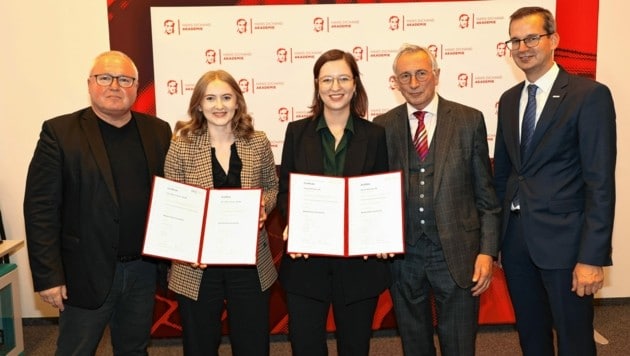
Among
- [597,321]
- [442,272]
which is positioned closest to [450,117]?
[442,272]

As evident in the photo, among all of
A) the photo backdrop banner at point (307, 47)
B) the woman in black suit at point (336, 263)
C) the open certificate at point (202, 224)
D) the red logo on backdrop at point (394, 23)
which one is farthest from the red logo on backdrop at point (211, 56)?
the open certificate at point (202, 224)

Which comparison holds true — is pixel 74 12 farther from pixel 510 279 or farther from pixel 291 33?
pixel 510 279

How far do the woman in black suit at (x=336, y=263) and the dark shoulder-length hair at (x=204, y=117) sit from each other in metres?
0.26

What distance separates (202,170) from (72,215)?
670 millimetres

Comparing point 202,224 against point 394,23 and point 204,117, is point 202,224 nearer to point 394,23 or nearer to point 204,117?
point 204,117

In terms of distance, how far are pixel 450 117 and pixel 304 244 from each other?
3.13 feet

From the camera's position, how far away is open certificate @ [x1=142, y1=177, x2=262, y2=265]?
2.51 metres

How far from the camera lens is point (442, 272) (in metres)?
2.67

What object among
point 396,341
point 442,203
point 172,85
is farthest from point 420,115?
point 396,341

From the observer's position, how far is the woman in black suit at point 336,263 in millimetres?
2586

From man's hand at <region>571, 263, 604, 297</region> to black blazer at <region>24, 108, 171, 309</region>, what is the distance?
221cm

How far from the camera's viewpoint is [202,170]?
8.54 ft

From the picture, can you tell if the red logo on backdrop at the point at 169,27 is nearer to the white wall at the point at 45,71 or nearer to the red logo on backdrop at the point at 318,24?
the white wall at the point at 45,71

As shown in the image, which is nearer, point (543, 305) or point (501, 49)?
point (543, 305)
